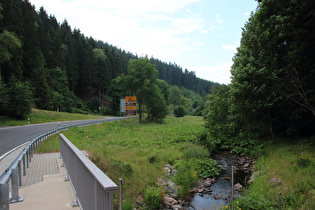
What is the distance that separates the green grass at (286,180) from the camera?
23.8 feet

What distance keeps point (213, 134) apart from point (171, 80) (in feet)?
493

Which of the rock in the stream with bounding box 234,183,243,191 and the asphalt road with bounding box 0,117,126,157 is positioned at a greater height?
the asphalt road with bounding box 0,117,126,157

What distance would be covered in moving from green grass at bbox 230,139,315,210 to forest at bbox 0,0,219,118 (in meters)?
15.3

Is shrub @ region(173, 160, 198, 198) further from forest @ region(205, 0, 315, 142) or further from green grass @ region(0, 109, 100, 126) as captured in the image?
green grass @ region(0, 109, 100, 126)

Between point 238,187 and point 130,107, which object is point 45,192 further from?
point 130,107

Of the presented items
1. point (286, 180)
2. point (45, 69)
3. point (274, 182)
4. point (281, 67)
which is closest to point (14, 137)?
point (274, 182)

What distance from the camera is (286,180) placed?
29.2 feet

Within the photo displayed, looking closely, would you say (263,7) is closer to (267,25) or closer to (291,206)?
(267,25)

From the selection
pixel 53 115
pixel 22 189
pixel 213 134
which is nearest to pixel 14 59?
pixel 53 115

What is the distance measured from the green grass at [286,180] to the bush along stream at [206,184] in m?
0.92

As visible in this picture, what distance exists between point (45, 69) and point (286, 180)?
5695 cm

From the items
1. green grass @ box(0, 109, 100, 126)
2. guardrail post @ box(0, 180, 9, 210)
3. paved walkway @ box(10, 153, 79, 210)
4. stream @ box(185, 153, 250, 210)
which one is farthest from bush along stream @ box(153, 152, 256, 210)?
green grass @ box(0, 109, 100, 126)

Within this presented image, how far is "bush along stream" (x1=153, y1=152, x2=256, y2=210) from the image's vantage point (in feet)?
27.8

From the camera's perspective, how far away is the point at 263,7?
38.4 feet
